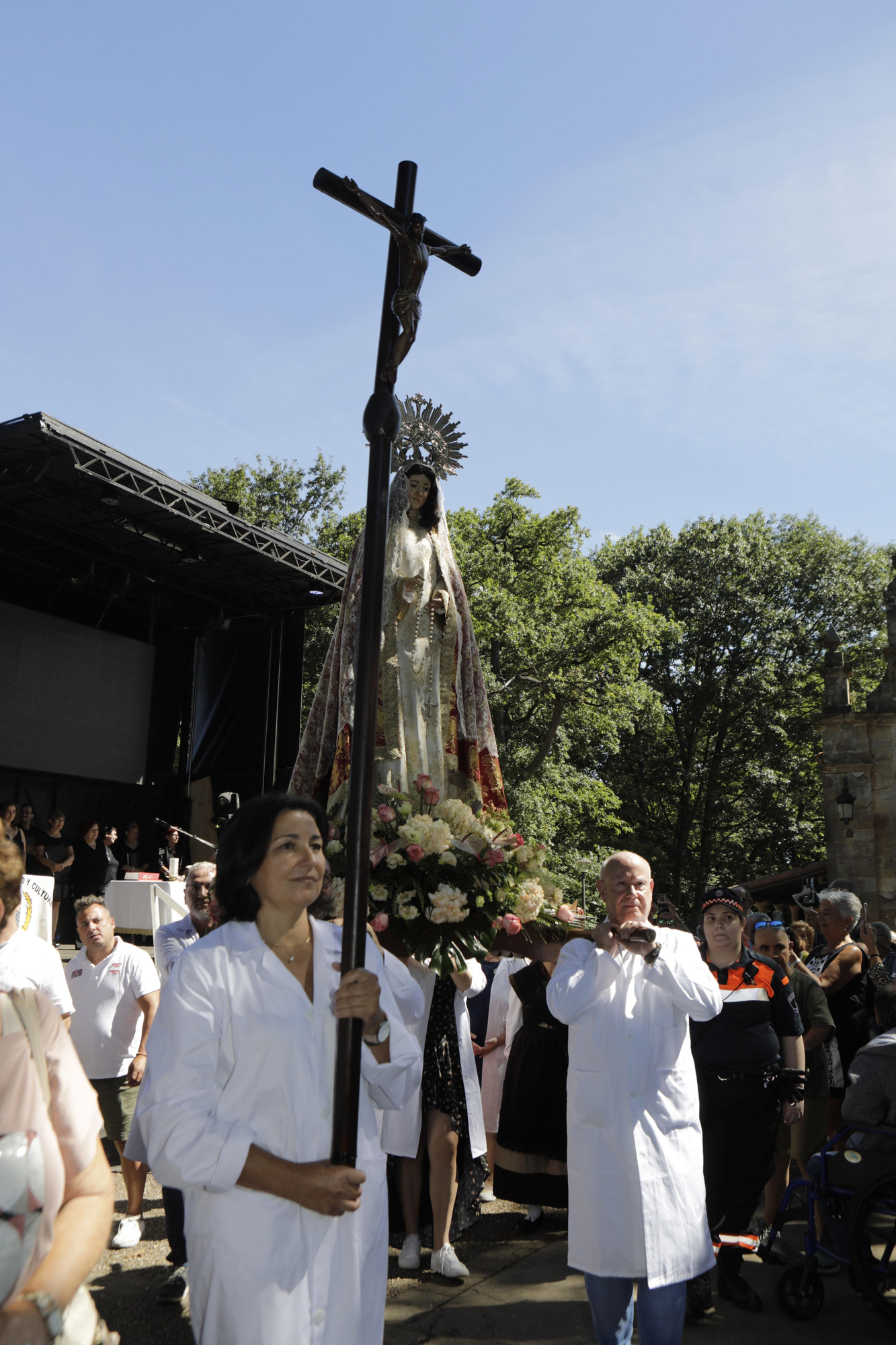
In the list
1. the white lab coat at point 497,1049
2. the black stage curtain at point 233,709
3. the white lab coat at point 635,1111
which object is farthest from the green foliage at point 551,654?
the white lab coat at point 635,1111

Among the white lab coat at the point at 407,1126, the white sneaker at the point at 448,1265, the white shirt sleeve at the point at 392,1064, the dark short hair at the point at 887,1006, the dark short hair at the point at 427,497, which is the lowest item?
the white sneaker at the point at 448,1265

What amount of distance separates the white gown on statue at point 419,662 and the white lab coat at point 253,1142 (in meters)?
2.91

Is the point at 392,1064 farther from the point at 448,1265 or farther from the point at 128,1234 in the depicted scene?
the point at 128,1234

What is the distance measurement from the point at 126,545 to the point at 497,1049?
11344mm

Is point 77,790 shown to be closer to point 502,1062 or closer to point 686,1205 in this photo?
point 502,1062

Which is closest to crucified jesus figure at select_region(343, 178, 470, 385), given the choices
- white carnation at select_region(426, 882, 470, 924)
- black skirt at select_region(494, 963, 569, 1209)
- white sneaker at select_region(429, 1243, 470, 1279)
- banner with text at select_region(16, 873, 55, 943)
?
white carnation at select_region(426, 882, 470, 924)

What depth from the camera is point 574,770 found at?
85.5 ft

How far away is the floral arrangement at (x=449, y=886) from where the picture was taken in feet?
14.6

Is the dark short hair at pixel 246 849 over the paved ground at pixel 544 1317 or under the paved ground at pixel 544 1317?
over

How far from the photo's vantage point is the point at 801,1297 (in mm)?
4566

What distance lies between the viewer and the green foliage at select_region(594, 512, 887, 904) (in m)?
29.3

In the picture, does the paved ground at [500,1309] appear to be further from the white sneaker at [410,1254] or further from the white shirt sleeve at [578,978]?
the white shirt sleeve at [578,978]

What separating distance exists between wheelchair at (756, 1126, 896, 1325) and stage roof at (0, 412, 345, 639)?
11.5 m

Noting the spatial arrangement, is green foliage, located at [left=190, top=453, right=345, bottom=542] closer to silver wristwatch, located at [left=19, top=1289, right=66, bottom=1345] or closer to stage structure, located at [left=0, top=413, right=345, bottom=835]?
stage structure, located at [left=0, top=413, right=345, bottom=835]
